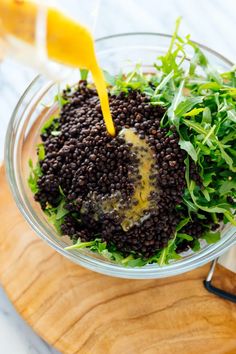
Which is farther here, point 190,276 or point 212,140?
point 190,276

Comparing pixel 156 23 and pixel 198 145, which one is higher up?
pixel 156 23

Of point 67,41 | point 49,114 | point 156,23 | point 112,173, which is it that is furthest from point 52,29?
point 156,23

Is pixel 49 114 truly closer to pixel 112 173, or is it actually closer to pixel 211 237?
pixel 112 173

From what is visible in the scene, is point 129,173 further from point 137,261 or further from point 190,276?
point 190,276

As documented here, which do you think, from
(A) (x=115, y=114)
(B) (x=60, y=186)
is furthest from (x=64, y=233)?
(A) (x=115, y=114)

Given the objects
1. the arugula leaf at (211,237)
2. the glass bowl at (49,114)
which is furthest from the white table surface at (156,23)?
the arugula leaf at (211,237)

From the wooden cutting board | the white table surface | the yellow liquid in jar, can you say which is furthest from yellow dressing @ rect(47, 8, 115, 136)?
the white table surface

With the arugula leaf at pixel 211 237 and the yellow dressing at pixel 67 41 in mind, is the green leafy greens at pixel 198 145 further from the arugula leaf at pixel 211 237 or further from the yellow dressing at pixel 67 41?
the yellow dressing at pixel 67 41
